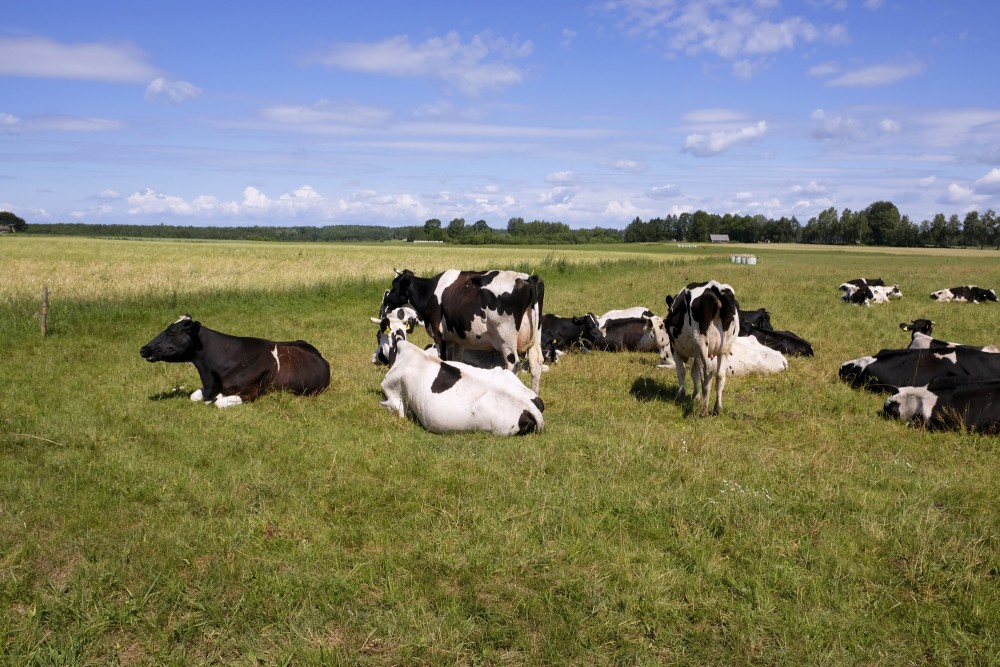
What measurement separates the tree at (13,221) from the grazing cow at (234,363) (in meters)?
167

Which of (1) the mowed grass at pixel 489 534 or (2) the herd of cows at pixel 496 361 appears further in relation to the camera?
(2) the herd of cows at pixel 496 361

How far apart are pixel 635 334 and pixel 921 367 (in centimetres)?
584

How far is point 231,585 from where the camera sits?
5.14m

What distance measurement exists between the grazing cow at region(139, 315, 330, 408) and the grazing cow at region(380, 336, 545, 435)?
2.01 meters

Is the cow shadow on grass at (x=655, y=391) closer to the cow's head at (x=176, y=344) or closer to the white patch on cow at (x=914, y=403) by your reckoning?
the white patch on cow at (x=914, y=403)

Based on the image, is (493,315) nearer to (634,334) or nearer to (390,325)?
(390,325)

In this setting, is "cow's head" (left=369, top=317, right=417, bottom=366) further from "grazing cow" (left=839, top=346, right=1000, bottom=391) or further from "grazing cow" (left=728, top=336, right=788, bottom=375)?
"grazing cow" (left=839, top=346, right=1000, bottom=391)

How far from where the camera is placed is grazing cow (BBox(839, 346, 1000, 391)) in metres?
11.0

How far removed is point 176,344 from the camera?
10.5 meters

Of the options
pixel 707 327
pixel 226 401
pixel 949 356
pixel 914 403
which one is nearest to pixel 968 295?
pixel 949 356

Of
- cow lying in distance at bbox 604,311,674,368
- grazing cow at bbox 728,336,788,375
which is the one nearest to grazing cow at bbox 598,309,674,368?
cow lying in distance at bbox 604,311,674,368

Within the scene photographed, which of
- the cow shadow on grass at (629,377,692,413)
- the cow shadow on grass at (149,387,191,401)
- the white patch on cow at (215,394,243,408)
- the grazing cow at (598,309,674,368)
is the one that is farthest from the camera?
the grazing cow at (598,309,674,368)

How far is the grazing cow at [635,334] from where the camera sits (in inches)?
603

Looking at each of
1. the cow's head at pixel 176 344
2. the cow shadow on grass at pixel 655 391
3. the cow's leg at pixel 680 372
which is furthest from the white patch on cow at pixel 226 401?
the cow's leg at pixel 680 372
